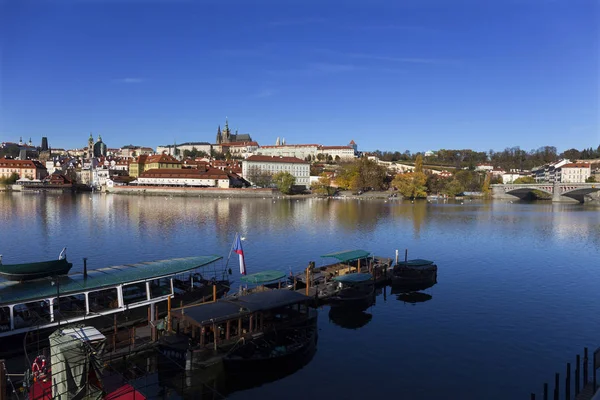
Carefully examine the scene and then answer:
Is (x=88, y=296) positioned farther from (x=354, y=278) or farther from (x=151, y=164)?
(x=151, y=164)

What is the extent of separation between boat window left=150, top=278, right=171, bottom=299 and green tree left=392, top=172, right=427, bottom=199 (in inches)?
3915

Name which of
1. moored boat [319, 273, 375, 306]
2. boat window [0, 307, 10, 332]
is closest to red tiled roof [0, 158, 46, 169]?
boat window [0, 307, 10, 332]

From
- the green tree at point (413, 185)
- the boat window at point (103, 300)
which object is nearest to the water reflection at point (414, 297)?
the boat window at point (103, 300)

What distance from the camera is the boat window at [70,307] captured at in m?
16.6

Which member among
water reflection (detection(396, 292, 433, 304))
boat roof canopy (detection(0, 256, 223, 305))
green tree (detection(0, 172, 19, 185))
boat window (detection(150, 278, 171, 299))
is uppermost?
green tree (detection(0, 172, 19, 185))

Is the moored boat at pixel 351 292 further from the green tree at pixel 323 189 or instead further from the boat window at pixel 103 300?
the green tree at pixel 323 189

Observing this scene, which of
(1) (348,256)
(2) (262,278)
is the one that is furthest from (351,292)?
(1) (348,256)

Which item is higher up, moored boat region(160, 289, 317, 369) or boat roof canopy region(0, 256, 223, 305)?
boat roof canopy region(0, 256, 223, 305)

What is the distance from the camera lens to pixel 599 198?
114 m

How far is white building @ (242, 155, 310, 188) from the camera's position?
139m

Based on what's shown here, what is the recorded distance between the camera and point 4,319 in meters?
15.5

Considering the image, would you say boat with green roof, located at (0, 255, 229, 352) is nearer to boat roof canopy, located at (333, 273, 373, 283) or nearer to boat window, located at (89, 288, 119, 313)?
boat window, located at (89, 288, 119, 313)

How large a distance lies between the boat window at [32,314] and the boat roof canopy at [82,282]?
27.4 inches

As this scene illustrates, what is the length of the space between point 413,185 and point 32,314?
106 metres
